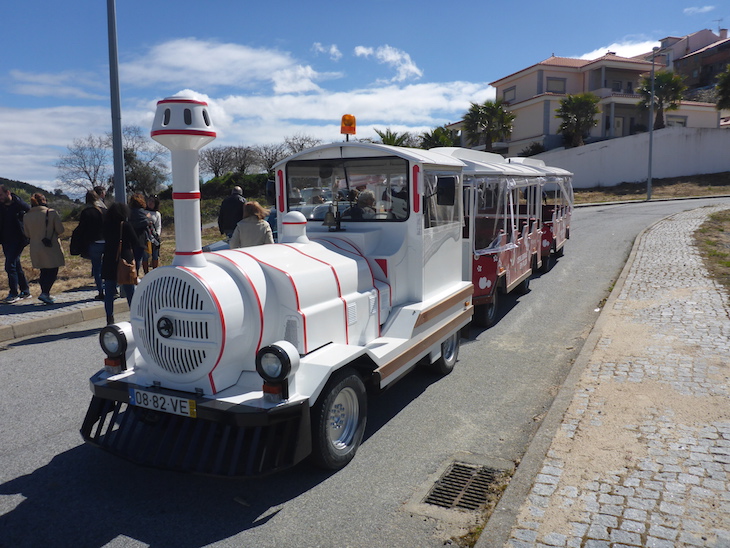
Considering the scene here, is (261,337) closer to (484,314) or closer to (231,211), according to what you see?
(484,314)

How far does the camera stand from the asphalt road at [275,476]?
338 cm

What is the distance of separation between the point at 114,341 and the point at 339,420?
5.71 feet

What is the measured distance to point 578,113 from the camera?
37188 mm

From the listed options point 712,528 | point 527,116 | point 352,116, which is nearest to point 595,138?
point 527,116

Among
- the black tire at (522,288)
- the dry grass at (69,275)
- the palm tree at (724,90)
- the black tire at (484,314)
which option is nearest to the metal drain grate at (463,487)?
the black tire at (484,314)

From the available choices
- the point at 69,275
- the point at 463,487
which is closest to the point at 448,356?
the point at 463,487

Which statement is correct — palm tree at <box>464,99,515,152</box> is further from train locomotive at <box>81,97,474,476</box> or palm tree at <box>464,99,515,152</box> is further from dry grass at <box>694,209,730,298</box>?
train locomotive at <box>81,97,474,476</box>

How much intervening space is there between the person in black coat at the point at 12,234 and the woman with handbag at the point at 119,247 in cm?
296

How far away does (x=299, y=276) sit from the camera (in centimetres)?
415

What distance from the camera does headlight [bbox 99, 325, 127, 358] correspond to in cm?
416

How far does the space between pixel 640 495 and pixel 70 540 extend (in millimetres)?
3428

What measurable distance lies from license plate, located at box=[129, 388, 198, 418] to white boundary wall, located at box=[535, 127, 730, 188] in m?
35.9

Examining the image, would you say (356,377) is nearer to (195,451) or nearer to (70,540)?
(195,451)

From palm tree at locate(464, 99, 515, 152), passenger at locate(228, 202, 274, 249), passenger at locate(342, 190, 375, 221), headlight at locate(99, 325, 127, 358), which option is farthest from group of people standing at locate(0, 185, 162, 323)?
palm tree at locate(464, 99, 515, 152)
